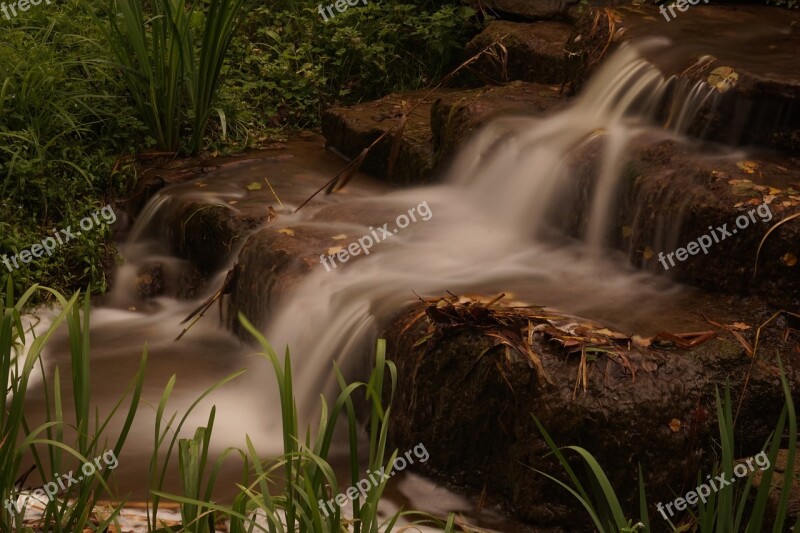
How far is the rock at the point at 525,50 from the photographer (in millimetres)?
5637

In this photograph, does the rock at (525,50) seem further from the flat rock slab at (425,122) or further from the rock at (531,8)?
the flat rock slab at (425,122)

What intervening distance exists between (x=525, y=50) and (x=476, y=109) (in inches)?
39.2

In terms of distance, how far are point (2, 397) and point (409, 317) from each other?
57.4 inches

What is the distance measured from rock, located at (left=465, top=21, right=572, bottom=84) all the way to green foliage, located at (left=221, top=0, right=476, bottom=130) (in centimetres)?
38

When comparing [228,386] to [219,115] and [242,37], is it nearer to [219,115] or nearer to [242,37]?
[219,115]

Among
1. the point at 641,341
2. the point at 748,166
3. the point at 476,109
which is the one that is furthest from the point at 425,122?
the point at 641,341

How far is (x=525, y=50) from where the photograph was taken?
5.78 meters

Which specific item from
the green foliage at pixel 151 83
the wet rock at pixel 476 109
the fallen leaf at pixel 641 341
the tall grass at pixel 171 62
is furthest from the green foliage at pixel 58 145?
the fallen leaf at pixel 641 341

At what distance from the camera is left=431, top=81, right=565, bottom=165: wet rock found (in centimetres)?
491

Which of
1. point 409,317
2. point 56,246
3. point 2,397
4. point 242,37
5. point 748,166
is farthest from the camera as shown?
point 242,37

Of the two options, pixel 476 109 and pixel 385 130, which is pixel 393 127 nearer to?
pixel 385 130

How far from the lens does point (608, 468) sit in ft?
9.98

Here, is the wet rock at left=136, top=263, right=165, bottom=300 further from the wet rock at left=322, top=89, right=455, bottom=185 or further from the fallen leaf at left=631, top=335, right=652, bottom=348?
the fallen leaf at left=631, top=335, right=652, bottom=348

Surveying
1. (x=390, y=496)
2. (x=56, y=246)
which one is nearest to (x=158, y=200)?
(x=56, y=246)
